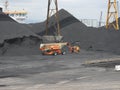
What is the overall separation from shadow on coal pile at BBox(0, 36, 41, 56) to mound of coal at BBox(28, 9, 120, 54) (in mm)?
8669

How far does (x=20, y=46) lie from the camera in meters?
47.4

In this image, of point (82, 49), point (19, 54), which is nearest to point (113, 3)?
point (82, 49)

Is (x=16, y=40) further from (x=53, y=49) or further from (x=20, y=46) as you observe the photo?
(x=53, y=49)

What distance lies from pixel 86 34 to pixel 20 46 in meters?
14.3

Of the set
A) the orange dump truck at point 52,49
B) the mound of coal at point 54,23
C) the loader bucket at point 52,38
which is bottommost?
the orange dump truck at point 52,49

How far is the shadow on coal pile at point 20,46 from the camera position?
44.6 meters

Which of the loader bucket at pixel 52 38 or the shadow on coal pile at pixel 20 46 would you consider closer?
the shadow on coal pile at pixel 20 46

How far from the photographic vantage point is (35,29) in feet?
220

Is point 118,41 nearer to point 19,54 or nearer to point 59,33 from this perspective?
point 59,33

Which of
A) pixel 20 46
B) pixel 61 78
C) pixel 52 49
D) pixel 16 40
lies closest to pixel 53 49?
pixel 52 49

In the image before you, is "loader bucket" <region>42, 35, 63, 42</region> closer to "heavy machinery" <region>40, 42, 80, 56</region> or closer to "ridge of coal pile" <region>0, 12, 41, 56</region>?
"ridge of coal pile" <region>0, 12, 41, 56</region>

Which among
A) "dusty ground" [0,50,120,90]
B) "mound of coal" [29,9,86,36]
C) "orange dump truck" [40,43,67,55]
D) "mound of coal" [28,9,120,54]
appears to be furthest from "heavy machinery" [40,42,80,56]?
"mound of coal" [29,9,86,36]

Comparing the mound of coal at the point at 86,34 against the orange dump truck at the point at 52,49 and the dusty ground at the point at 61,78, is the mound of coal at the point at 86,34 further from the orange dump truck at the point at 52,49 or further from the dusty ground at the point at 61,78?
the dusty ground at the point at 61,78

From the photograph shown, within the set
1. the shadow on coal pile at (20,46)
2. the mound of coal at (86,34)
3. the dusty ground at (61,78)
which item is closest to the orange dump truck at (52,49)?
the shadow on coal pile at (20,46)
